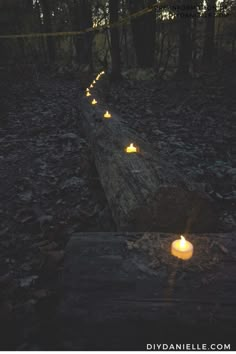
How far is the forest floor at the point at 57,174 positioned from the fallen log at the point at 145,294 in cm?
31

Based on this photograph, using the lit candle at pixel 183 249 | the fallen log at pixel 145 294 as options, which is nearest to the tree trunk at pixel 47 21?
the fallen log at pixel 145 294

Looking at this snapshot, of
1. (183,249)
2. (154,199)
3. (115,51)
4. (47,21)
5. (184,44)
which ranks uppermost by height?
(47,21)

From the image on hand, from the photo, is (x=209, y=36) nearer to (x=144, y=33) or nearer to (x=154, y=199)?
(x=144, y=33)

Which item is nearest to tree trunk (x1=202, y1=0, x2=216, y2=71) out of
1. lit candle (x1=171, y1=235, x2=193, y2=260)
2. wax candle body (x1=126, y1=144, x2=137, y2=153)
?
wax candle body (x1=126, y1=144, x2=137, y2=153)

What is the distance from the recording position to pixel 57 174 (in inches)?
232

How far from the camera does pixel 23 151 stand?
713cm

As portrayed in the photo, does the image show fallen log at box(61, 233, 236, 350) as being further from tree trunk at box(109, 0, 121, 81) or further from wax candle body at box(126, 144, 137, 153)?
tree trunk at box(109, 0, 121, 81)

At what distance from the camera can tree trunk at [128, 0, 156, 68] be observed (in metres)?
16.6

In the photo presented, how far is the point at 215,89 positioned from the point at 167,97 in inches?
79.2

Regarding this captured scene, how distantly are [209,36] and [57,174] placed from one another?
42.9 ft

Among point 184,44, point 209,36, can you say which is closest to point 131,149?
point 184,44

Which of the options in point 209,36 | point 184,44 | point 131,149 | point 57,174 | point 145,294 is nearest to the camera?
point 145,294

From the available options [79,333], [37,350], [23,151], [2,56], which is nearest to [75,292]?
[79,333]

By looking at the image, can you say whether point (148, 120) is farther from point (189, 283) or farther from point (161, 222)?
point (189, 283)
